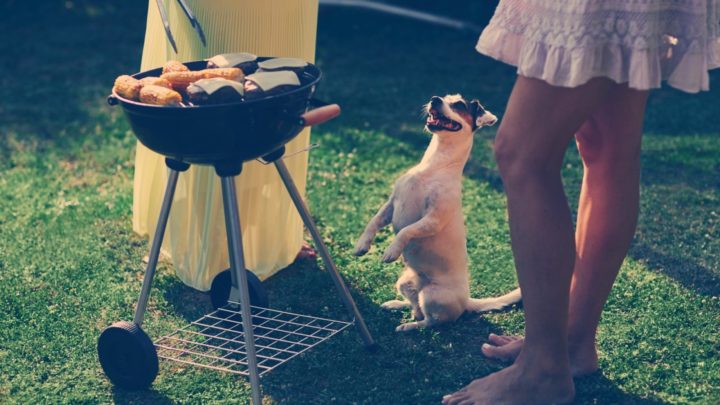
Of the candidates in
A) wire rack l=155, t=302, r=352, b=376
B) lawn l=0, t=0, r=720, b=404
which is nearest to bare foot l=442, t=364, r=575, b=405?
lawn l=0, t=0, r=720, b=404

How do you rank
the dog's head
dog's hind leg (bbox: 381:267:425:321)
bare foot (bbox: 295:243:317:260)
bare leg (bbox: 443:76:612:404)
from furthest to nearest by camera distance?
bare foot (bbox: 295:243:317:260)
dog's hind leg (bbox: 381:267:425:321)
the dog's head
bare leg (bbox: 443:76:612:404)

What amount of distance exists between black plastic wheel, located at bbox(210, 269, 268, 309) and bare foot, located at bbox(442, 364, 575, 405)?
965 mm

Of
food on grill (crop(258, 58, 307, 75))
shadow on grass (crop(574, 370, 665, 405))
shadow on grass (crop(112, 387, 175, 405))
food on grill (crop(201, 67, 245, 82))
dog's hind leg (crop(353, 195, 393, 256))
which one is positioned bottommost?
shadow on grass (crop(112, 387, 175, 405))

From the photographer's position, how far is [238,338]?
3451 mm

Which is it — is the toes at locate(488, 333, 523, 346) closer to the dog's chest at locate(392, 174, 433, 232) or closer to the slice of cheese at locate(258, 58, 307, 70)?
the dog's chest at locate(392, 174, 433, 232)

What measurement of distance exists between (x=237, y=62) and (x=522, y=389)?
1.40 m

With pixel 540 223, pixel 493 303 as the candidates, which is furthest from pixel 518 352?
pixel 540 223

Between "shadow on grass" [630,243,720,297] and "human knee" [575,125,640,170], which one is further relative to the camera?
"shadow on grass" [630,243,720,297]

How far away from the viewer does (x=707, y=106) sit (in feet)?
20.0

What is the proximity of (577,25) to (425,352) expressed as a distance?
1327 mm

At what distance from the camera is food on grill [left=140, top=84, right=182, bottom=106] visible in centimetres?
269

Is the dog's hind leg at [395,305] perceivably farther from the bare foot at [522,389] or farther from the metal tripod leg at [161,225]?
the metal tripod leg at [161,225]

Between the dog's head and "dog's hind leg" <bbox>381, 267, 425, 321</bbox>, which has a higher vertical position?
the dog's head

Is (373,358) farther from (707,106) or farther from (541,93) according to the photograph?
(707,106)
